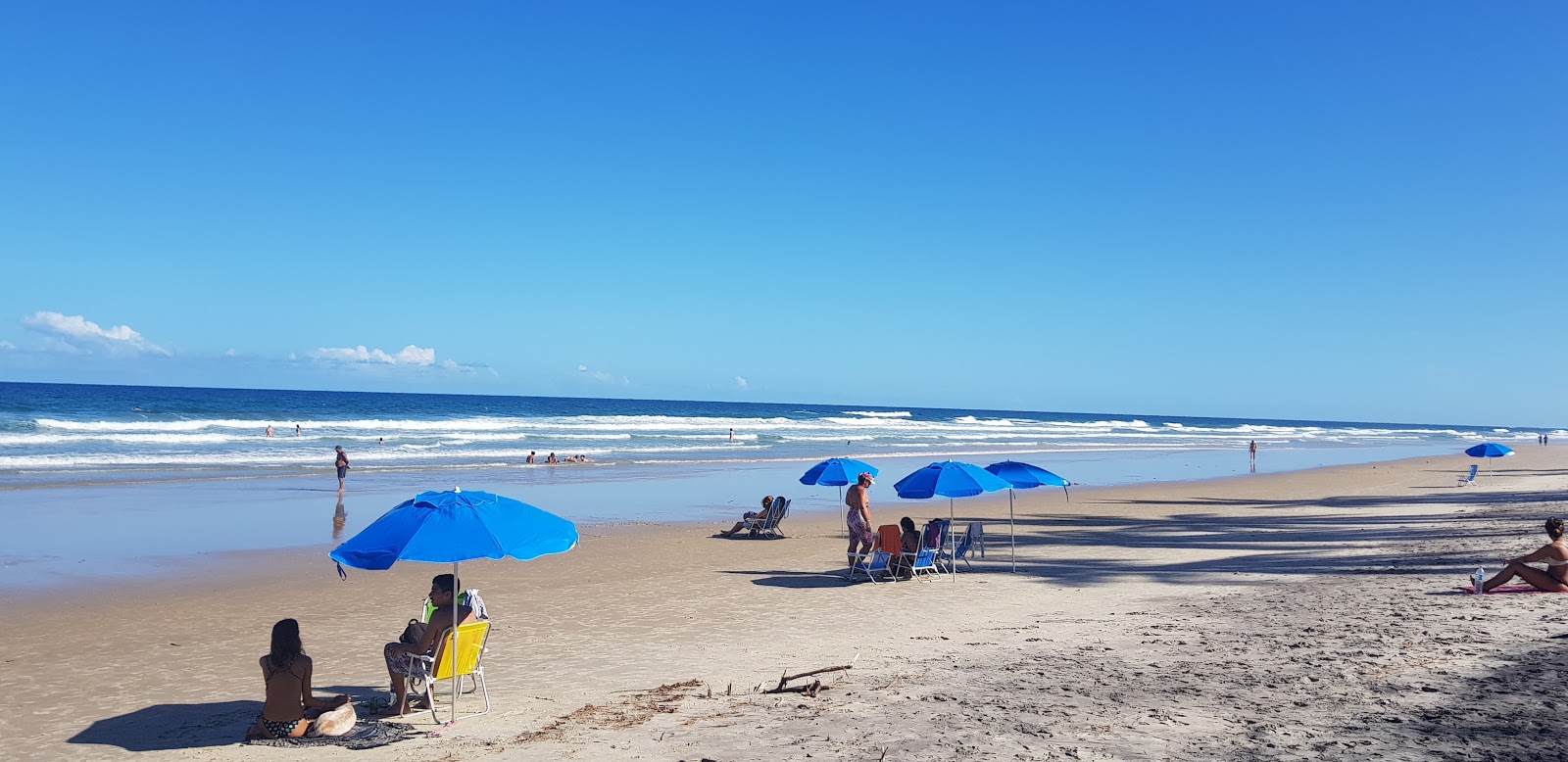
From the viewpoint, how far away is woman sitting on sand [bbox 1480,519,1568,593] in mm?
9945

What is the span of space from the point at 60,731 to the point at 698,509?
15.0 meters

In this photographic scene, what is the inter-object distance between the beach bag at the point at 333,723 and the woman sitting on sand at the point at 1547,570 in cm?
1044

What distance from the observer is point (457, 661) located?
6.46 meters

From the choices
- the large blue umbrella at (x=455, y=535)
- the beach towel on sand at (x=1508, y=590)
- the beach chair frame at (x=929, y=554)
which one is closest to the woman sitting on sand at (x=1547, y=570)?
the beach towel on sand at (x=1508, y=590)

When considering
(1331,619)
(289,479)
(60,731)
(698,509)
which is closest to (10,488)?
(289,479)

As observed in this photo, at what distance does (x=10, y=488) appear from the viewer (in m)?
22.0

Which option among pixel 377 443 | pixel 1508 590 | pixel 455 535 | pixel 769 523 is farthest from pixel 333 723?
pixel 377 443

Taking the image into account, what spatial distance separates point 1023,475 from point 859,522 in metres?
2.17

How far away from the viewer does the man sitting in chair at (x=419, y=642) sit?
22.1 ft

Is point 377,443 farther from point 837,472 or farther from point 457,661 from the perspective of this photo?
point 457,661

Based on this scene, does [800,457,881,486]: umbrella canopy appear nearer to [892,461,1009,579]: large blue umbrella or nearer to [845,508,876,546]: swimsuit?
[845,508,876,546]: swimsuit

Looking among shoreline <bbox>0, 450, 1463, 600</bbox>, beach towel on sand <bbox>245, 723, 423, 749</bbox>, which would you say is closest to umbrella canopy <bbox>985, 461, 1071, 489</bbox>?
shoreline <bbox>0, 450, 1463, 600</bbox>

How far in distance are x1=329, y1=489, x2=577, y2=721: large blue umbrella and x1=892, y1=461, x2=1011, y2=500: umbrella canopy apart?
251 inches

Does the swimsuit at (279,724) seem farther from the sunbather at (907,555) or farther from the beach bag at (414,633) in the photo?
the sunbather at (907,555)
